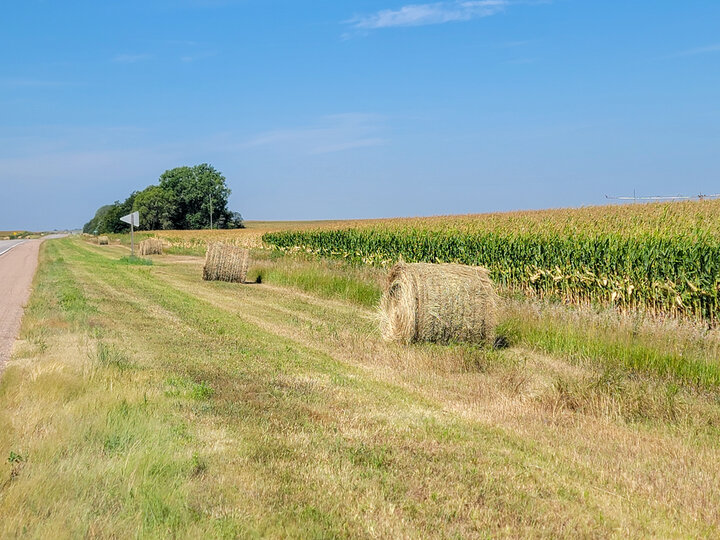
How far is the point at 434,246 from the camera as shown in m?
20.8

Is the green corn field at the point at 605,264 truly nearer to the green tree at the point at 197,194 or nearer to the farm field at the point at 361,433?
the farm field at the point at 361,433

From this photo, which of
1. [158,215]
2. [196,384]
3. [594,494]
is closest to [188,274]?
[196,384]

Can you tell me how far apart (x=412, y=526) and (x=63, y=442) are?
2950 mm

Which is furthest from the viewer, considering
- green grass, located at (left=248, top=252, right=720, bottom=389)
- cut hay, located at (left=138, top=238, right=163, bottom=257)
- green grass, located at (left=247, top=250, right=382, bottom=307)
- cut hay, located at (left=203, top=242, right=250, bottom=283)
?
cut hay, located at (left=138, top=238, right=163, bottom=257)

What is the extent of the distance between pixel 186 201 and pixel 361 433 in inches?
4084

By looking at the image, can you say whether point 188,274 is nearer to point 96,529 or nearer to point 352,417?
point 352,417

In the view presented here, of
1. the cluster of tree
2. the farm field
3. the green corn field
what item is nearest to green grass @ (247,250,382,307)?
the green corn field

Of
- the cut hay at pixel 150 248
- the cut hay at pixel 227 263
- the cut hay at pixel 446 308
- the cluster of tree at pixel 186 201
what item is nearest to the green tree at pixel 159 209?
the cluster of tree at pixel 186 201

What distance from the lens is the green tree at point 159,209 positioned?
10394 centimetres

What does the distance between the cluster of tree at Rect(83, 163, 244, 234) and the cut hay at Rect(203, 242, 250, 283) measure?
80.8 metres

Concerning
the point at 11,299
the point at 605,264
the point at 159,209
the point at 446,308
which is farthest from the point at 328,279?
the point at 159,209

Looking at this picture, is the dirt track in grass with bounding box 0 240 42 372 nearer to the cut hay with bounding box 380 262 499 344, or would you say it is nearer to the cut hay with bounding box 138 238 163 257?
the cut hay with bounding box 380 262 499 344

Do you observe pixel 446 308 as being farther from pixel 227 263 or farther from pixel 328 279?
pixel 227 263

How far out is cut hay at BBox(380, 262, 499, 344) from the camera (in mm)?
10906
